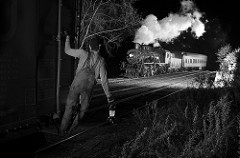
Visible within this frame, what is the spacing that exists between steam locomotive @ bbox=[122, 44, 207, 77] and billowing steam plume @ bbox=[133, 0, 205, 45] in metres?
2.20

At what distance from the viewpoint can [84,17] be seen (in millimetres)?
22047

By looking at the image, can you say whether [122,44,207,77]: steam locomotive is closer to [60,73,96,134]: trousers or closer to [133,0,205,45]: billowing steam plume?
[133,0,205,45]: billowing steam plume

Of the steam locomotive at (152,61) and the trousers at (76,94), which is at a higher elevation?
the steam locomotive at (152,61)

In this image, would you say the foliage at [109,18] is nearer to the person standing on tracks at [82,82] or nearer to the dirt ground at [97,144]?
the dirt ground at [97,144]

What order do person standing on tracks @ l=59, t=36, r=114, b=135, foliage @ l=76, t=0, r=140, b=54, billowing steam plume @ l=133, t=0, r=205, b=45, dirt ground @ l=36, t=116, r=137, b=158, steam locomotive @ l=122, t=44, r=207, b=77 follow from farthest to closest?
1. billowing steam plume @ l=133, t=0, r=205, b=45
2. steam locomotive @ l=122, t=44, r=207, b=77
3. foliage @ l=76, t=0, r=140, b=54
4. person standing on tracks @ l=59, t=36, r=114, b=135
5. dirt ground @ l=36, t=116, r=137, b=158

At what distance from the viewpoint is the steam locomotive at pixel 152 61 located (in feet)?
100

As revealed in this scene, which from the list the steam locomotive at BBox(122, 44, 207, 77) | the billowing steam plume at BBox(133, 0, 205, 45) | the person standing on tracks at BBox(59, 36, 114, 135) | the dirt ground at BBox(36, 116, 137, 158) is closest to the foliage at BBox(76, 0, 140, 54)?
the steam locomotive at BBox(122, 44, 207, 77)

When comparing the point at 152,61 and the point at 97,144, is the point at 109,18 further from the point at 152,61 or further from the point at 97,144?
the point at 97,144

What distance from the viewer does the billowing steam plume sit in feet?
120

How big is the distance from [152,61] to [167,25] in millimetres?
11637

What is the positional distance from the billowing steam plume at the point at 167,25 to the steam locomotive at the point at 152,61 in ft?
7.21

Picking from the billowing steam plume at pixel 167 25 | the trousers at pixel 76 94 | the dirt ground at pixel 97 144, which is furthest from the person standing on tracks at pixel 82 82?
the billowing steam plume at pixel 167 25

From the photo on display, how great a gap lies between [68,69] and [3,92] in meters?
1.91

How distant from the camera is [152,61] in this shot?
35.0m
